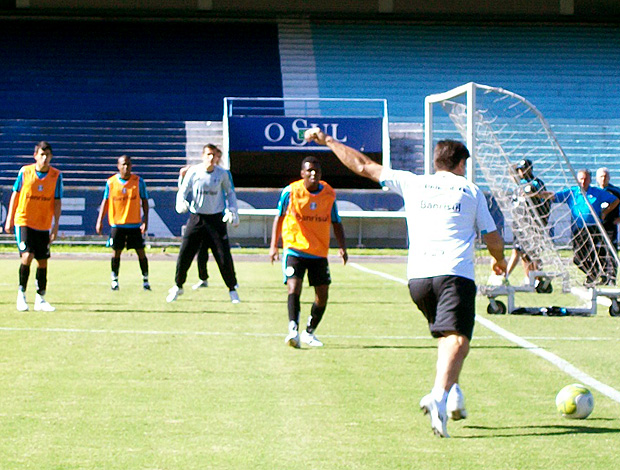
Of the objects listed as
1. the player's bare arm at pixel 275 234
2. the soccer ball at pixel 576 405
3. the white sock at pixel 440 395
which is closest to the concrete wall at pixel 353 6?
the player's bare arm at pixel 275 234

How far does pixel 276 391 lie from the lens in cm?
763

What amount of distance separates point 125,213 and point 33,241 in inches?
158

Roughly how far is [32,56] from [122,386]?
34073 millimetres

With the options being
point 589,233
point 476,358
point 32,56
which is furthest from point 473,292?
point 32,56

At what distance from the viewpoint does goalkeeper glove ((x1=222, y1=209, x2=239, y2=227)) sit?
14.5m

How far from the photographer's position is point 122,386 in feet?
25.4

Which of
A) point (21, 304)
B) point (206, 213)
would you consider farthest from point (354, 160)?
point (206, 213)

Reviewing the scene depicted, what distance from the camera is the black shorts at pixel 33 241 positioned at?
13.2 meters

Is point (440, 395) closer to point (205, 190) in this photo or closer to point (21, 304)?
point (21, 304)

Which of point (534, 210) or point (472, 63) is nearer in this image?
point (534, 210)

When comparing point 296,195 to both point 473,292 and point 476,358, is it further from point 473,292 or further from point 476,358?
point 473,292

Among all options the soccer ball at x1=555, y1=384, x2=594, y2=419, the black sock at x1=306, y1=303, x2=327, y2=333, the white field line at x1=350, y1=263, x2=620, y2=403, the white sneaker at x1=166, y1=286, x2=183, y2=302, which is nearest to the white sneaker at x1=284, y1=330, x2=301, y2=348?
the black sock at x1=306, y1=303, x2=327, y2=333

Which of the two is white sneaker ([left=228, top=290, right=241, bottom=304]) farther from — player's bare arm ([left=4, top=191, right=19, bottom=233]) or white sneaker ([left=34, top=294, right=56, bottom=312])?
player's bare arm ([left=4, top=191, right=19, bottom=233])

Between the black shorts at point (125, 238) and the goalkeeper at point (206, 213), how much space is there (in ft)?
8.72
